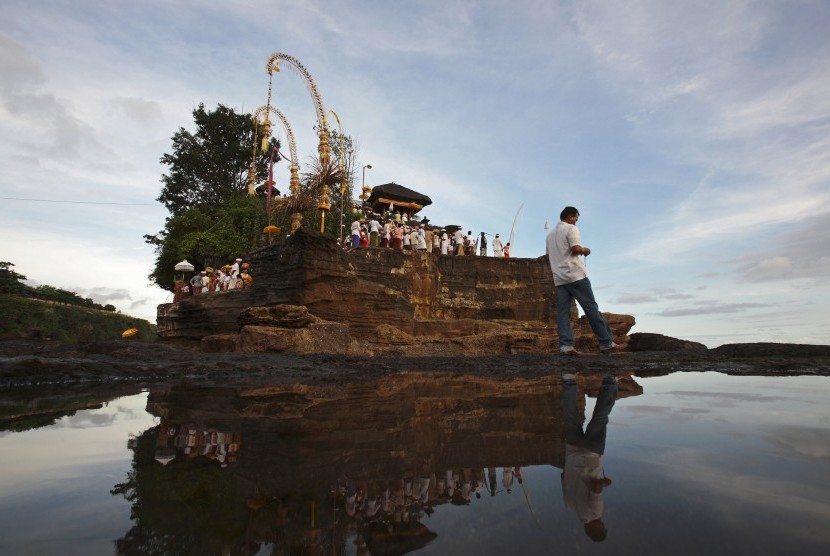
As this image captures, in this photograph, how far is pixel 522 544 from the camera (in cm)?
93

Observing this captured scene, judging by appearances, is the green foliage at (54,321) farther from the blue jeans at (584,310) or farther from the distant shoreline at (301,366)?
the blue jeans at (584,310)

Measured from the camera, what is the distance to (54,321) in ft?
85.8

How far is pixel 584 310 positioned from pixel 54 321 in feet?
101

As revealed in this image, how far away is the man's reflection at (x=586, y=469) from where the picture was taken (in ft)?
3.49

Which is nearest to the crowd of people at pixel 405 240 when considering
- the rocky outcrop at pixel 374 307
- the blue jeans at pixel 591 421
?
the rocky outcrop at pixel 374 307

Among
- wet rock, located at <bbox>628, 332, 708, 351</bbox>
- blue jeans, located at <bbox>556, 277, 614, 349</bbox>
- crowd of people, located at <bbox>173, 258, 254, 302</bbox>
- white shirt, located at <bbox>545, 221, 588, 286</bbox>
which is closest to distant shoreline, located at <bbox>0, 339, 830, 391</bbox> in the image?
blue jeans, located at <bbox>556, 277, 614, 349</bbox>

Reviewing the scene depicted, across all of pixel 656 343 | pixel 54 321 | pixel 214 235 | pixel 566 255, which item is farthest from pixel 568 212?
pixel 54 321

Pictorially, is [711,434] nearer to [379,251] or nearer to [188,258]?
[379,251]

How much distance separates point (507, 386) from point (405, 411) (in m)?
1.59

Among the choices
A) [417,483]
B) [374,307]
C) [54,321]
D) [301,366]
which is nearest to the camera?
[417,483]

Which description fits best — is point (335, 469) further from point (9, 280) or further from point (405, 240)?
point (9, 280)

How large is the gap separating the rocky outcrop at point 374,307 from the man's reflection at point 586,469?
868 centimetres

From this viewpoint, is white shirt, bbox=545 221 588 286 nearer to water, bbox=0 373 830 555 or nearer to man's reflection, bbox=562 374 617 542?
water, bbox=0 373 830 555

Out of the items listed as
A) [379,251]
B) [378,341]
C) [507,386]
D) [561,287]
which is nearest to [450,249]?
[379,251]
